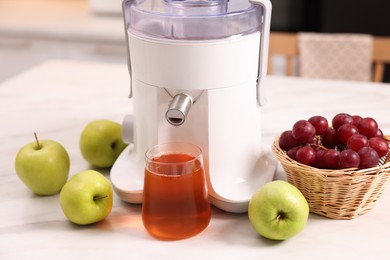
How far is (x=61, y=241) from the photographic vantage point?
0.98m

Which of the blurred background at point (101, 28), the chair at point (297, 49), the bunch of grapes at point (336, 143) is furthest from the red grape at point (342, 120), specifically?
the blurred background at point (101, 28)

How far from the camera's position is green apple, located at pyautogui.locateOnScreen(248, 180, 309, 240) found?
93cm

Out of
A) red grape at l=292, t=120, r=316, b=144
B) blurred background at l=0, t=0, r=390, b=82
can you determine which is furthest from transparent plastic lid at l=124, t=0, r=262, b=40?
blurred background at l=0, t=0, r=390, b=82

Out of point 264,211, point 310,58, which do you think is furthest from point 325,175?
point 310,58

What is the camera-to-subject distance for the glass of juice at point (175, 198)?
95cm

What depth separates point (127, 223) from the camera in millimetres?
1036

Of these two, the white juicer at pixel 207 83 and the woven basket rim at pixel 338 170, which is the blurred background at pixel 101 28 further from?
the woven basket rim at pixel 338 170

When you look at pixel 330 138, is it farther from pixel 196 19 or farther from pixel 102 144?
pixel 102 144

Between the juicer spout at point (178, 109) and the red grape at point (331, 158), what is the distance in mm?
227

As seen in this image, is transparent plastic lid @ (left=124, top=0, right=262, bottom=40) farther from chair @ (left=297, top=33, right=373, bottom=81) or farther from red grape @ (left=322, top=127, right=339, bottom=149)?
chair @ (left=297, top=33, right=373, bottom=81)

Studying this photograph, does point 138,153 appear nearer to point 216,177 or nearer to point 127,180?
point 127,180

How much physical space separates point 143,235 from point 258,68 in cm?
34

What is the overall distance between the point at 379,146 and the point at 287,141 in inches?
5.8

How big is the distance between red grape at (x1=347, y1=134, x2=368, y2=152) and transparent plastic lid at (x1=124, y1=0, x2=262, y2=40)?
24 centimetres
